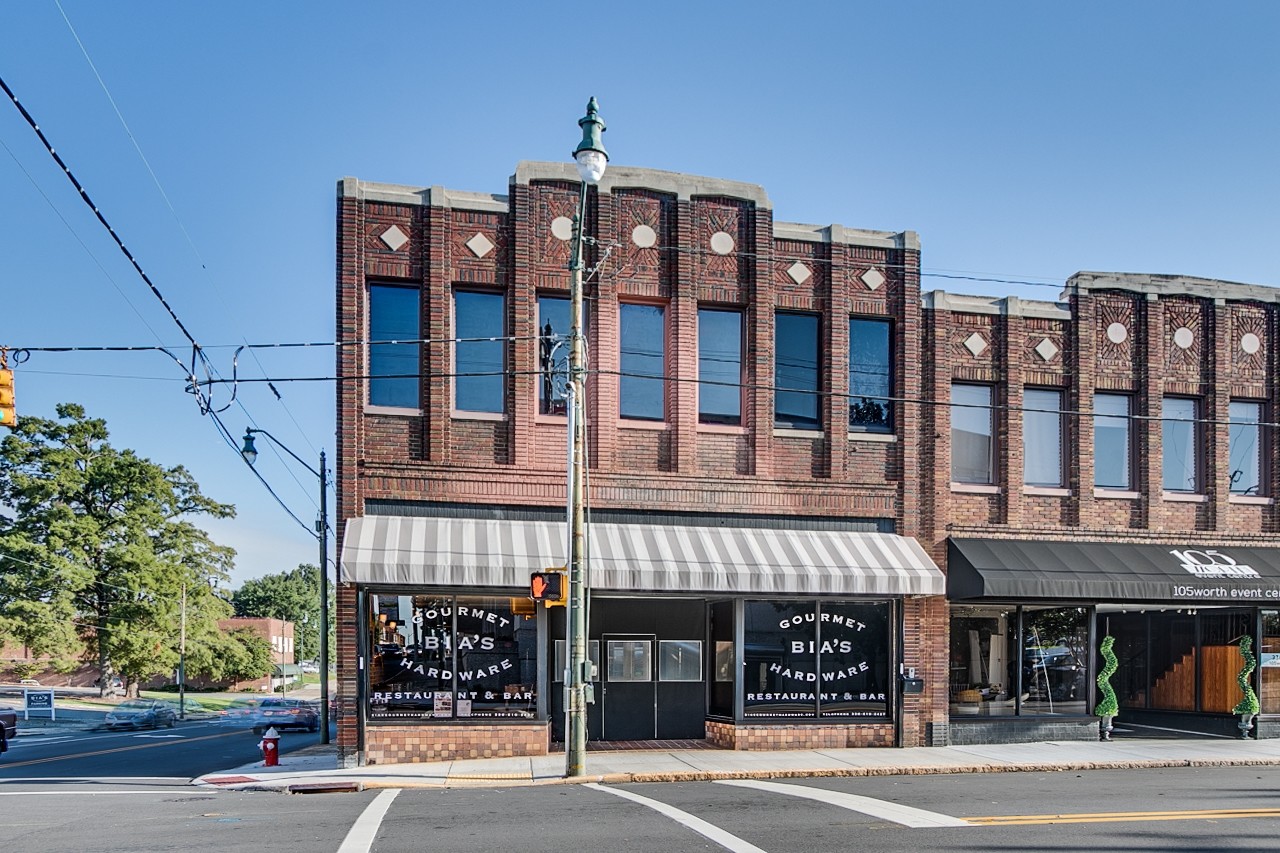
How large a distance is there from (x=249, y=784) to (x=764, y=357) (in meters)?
11.0

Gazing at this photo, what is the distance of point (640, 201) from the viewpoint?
18.3 m

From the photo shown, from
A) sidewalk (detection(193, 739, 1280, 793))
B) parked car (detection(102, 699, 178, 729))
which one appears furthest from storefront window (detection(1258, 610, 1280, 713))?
parked car (detection(102, 699, 178, 729))

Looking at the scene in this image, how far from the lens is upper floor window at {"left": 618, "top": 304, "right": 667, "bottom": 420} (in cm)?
1828

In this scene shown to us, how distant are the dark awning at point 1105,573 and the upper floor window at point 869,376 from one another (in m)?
2.75

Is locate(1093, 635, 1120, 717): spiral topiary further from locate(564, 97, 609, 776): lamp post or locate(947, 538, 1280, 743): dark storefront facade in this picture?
locate(564, 97, 609, 776): lamp post

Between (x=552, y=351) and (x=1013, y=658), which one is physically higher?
(x=552, y=351)

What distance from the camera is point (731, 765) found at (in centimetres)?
1595

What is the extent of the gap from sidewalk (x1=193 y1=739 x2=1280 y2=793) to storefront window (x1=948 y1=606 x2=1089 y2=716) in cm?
81

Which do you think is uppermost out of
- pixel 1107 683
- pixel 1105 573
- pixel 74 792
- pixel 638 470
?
pixel 638 470

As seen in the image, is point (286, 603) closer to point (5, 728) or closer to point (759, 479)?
point (5, 728)

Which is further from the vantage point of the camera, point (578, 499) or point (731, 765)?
point (731, 765)

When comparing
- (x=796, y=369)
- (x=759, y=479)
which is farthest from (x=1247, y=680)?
(x=796, y=369)

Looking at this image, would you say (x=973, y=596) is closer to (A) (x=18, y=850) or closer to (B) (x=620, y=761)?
(B) (x=620, y=761)

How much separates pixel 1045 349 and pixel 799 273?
5.34 meters
